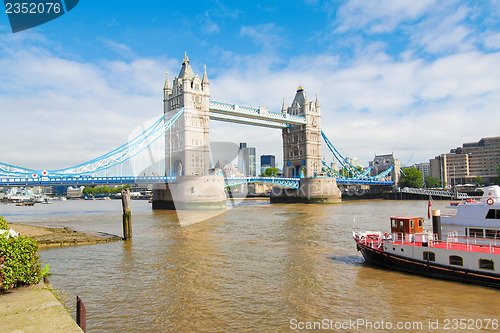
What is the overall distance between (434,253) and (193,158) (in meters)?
42.6

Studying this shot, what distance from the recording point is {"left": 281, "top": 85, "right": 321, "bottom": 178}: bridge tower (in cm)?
7294

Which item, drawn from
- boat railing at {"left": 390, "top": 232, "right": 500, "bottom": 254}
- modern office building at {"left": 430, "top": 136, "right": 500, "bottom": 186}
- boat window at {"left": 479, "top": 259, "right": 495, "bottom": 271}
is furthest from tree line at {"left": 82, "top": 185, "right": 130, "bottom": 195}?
boat window at {"left": 479, "top": 259, "right": 495, "bottom": 271}

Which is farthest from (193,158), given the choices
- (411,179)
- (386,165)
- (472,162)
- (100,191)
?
(472,162)

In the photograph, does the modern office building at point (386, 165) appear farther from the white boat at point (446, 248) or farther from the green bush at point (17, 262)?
the green bush at point (17, 262)

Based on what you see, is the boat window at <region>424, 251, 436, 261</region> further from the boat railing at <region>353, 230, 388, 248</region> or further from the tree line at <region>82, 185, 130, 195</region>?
the tree line at <region>82, 185, 130, 195</region>

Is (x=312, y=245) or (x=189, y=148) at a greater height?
(x=189, y=148)

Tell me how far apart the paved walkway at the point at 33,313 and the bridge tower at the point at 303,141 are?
214ft

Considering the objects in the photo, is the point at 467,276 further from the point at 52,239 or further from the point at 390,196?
the point at 390,196

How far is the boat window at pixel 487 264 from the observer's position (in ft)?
36.1

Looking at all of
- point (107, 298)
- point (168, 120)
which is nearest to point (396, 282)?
point (107, 298)

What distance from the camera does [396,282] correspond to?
11.9 m

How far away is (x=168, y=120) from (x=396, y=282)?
4611 cm

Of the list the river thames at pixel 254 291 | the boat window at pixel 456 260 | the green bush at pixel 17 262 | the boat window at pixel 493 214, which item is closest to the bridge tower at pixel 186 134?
the river thames at pixel 254 291

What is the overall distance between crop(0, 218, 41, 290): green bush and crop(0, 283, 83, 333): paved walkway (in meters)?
0.27
